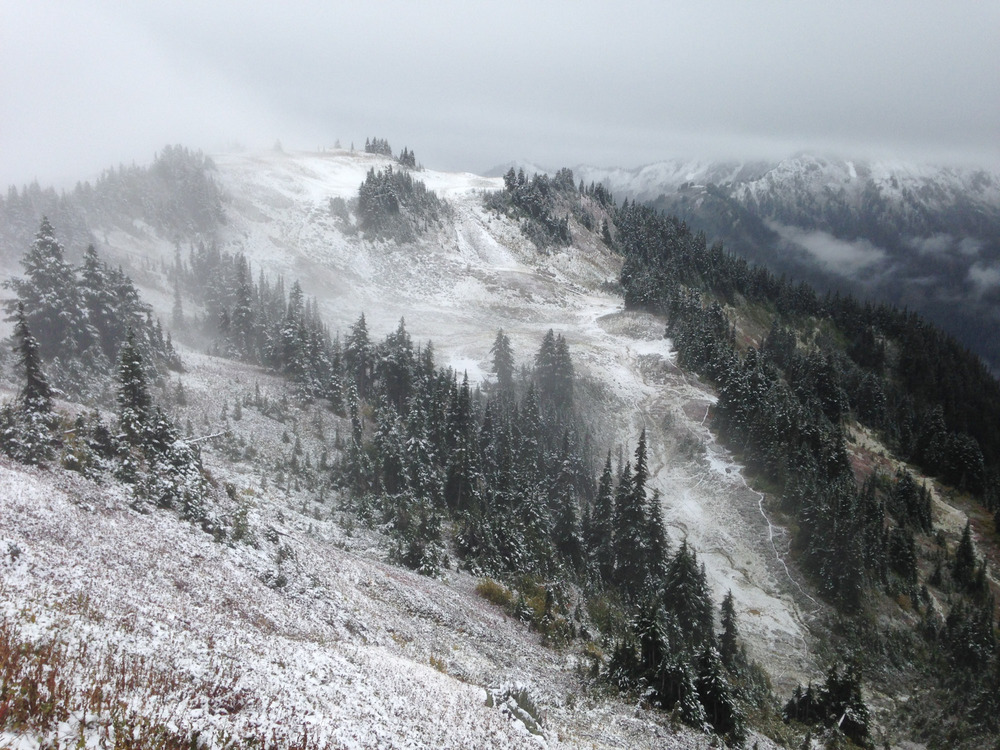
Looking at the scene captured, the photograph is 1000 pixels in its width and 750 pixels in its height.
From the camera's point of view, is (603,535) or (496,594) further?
(603,535)

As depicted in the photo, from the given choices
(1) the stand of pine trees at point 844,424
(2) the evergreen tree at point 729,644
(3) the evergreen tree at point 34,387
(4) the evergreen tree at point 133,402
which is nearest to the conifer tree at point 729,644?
(2) the evergreen tree at point 729,644

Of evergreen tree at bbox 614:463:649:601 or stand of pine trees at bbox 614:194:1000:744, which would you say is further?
stand of pine trees at bbox 614:194:1000:744

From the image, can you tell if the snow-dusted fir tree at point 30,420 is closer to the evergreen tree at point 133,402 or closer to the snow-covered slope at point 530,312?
the evergreen tree at point 133,402

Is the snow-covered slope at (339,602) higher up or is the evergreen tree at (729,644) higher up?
the snow-covered slope at (339,602)

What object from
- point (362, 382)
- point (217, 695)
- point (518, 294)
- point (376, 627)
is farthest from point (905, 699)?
point (518, 294)

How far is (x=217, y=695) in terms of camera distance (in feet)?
35.5

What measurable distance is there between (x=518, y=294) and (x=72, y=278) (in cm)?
9148

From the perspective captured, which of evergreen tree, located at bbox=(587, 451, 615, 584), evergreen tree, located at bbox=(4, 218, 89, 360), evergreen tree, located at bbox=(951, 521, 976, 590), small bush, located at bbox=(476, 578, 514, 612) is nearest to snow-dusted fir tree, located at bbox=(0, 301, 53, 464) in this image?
evergreen tree, located at bbox=(4, 218, 89, 360)

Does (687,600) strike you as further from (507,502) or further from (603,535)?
(507,502)

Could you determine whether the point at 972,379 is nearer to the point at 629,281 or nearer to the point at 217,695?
the point at 629,281

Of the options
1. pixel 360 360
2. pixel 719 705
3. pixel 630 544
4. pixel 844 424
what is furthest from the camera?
pixel 844 424

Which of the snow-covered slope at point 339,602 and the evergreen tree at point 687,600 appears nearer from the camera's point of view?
the snow-covered slope at point 339,602

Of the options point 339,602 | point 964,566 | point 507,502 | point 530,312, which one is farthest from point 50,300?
point 964,566

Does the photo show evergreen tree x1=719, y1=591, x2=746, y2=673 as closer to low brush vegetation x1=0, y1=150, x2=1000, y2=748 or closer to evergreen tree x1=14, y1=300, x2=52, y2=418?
low brush vegetation x1=0, y1=150, x2=1000, y2=748
